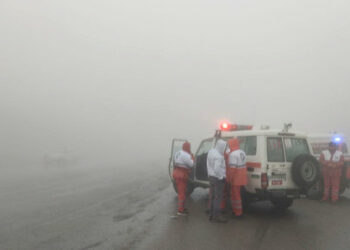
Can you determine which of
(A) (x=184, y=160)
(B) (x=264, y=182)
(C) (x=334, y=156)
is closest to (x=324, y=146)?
(C) (x=334, y=156)

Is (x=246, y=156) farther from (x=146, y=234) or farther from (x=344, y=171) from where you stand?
(x=344, y=171)

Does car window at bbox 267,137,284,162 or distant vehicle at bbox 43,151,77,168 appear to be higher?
car window at bbox 267,137,284,162

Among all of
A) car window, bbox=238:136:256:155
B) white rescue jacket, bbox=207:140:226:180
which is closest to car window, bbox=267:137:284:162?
car window, bbox=238:136:256:155

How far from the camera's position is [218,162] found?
6.77 m

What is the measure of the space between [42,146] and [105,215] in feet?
153

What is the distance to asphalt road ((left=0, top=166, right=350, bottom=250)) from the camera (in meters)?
5.46

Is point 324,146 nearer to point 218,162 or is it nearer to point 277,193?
point 277,193

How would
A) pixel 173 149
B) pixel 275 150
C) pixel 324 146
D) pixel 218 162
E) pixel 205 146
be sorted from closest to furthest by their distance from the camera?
pixel 218 162 → pixel 275 150 → pixel 205 146 → pixel 173 149 → pixel 324 146

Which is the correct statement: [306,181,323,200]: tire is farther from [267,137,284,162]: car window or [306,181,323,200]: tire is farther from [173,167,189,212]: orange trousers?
[173,167,189,212]: orange trousers

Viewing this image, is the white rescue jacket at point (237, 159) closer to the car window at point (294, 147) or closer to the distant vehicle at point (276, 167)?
the distant vehicle at point (276, 167)

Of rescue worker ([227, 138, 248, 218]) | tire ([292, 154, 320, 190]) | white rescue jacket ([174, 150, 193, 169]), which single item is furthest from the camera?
white rescue jacket ([174, 150, 193, 169])

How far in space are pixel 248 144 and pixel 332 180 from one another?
10.6 feet

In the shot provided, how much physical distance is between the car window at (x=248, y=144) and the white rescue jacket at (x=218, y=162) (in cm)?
86

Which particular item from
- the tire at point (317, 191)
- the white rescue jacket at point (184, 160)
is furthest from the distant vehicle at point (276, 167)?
the tire at point (317, 191)
